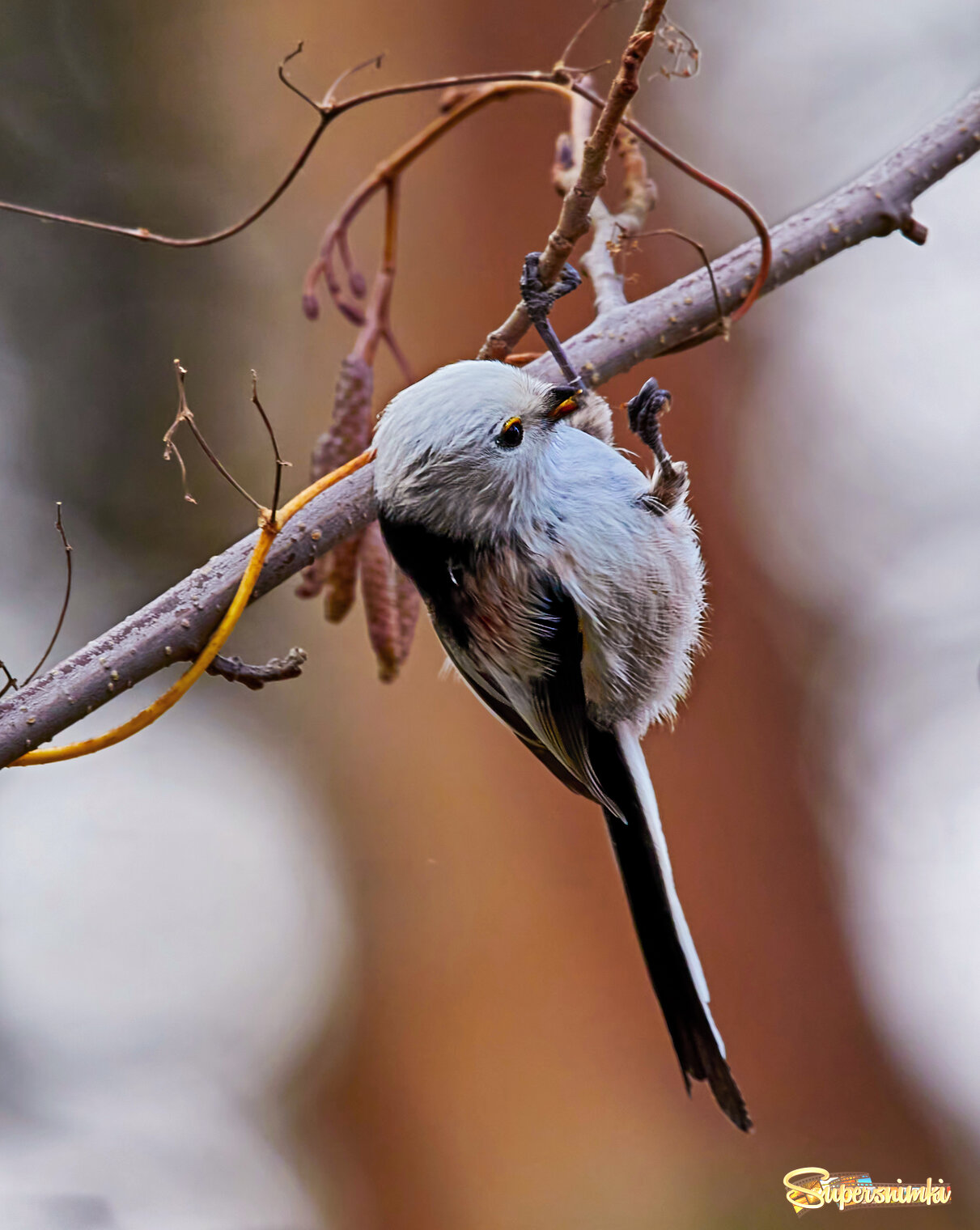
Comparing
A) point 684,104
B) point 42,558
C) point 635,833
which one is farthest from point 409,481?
point 684,104

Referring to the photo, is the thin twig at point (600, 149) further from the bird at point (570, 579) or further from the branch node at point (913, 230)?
the branch node at point (913, 230)

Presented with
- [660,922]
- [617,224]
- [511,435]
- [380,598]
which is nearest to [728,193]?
[617,224]

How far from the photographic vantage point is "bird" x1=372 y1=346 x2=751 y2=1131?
706mm

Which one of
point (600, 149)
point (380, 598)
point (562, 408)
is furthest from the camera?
point (380, 598)

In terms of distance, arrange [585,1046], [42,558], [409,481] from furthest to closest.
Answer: [585,1046]
[42,558]
[409,481]

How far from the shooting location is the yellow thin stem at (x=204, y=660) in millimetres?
682

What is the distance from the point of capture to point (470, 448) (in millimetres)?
697

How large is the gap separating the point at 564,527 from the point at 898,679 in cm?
153

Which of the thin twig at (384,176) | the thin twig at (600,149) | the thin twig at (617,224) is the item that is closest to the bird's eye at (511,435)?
the thin twig at (600,149)

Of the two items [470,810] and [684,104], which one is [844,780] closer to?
[470,810]

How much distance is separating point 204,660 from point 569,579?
0.97ft

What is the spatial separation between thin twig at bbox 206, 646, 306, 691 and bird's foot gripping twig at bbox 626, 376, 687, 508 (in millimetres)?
320

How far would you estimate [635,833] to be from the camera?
2.86 feet

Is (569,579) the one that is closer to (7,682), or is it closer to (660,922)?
(660,922)
